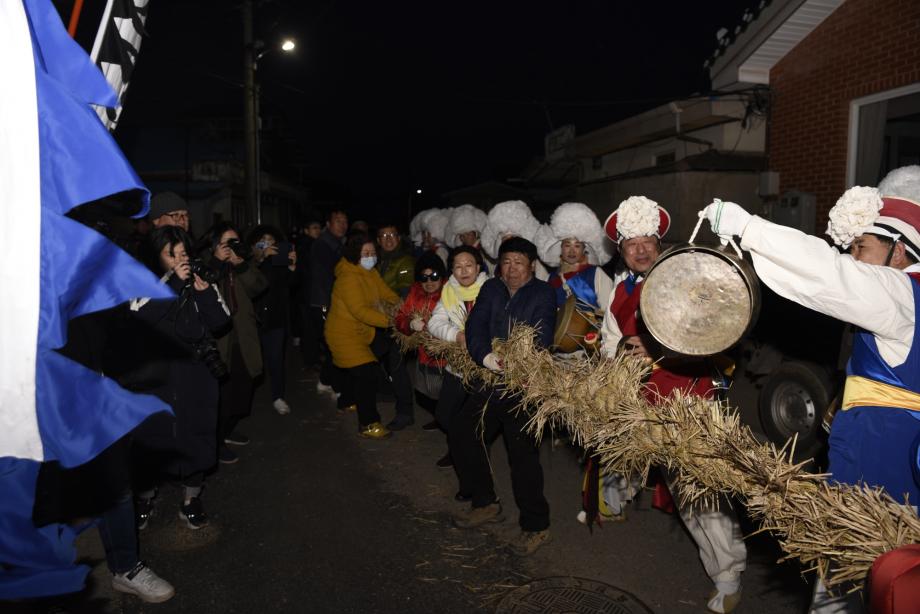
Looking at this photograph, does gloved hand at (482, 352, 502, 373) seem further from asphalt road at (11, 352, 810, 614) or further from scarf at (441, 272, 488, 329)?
asphalt road at (11, 352, 810, 614)

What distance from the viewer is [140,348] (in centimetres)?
426

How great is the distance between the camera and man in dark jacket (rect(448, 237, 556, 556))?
172 inches

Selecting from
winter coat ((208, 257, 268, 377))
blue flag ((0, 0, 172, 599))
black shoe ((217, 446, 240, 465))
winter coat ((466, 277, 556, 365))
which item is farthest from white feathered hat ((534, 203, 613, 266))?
blue flag ((0, 0, 172, 599))

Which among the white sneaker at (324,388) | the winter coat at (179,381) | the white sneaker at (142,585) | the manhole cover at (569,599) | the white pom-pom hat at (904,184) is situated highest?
the white pom-pom hat at (904,184)

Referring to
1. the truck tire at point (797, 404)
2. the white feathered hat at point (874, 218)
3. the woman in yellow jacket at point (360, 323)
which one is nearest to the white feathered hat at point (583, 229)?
the woman in yellow jacket at point (360, 323)

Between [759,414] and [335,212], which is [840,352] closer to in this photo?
[759,414]

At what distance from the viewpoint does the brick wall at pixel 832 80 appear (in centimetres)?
817

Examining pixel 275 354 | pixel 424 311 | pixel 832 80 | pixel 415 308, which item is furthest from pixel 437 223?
pixel 832 80

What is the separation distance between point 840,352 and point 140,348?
571 centimetres

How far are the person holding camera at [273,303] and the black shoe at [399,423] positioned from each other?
1.41 meters

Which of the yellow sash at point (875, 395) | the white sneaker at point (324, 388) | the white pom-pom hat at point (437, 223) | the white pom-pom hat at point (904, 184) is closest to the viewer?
the yellow sash at point (875, 395)

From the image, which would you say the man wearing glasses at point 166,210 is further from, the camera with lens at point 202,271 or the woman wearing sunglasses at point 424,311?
the woman wearing sunglasses at point 424,311

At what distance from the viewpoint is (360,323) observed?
6.68m

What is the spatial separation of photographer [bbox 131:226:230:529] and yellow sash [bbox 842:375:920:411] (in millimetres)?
3730
